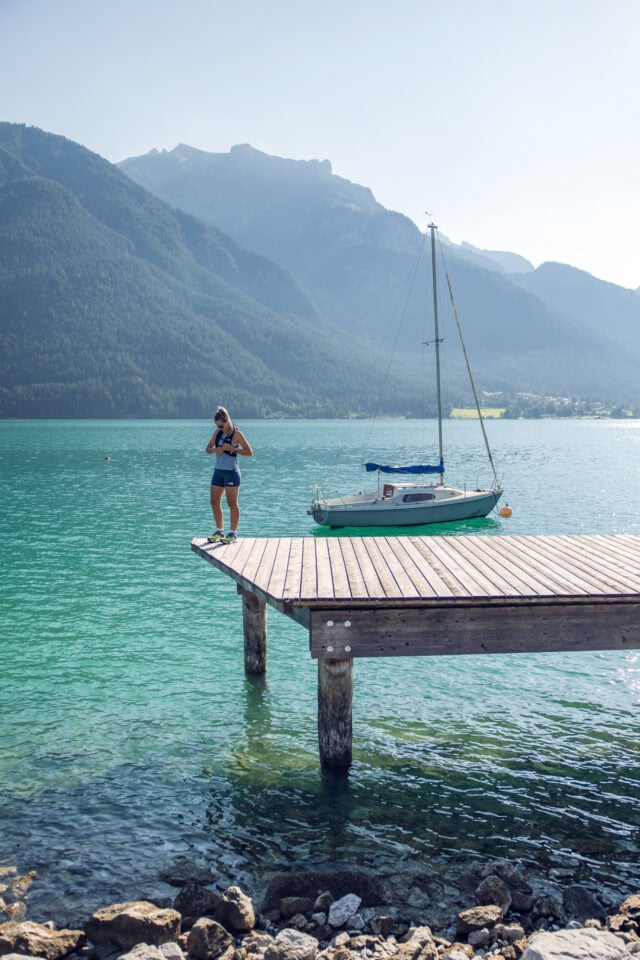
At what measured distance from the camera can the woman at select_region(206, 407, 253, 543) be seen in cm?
1378

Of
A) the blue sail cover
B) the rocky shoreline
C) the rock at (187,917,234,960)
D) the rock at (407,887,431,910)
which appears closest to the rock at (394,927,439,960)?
the rocky shoreline

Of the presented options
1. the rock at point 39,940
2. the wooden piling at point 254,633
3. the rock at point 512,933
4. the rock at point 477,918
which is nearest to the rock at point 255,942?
the rock at point 39,940

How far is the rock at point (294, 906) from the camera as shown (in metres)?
7.60

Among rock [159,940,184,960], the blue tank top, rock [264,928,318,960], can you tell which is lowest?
rock [264,928,318,960]

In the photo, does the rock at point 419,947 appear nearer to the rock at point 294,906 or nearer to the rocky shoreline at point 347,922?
the rocky shoreline at point 347,922

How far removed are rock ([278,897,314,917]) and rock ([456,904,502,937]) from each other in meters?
1.47

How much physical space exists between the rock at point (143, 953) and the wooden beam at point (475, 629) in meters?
3.80

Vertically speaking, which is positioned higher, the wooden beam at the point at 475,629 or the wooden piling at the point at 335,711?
the wooden beam at the point at 475,629

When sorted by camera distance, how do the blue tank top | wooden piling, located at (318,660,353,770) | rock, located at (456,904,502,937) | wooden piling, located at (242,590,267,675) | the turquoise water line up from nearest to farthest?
1. rock, located at (456,904,502,937)
2. the turquoise water
3. wooden piling, located at (318,660,353,770)
4. the blue tank top
5. wooden piling, located at (242,590,267,675)

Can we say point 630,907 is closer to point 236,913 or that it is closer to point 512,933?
point 512,933

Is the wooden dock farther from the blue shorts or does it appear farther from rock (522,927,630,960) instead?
rock (522,927,630,960)

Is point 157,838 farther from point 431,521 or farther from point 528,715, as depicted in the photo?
point 431,521

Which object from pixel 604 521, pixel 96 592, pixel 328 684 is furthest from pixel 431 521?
pixel 328 684

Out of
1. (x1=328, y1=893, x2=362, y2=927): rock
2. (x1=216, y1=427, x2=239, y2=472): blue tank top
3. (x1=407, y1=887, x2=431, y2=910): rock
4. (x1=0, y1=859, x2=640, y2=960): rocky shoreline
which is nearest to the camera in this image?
(x1=0, y1=859, x2=640, y2=960): rocky shoreline
